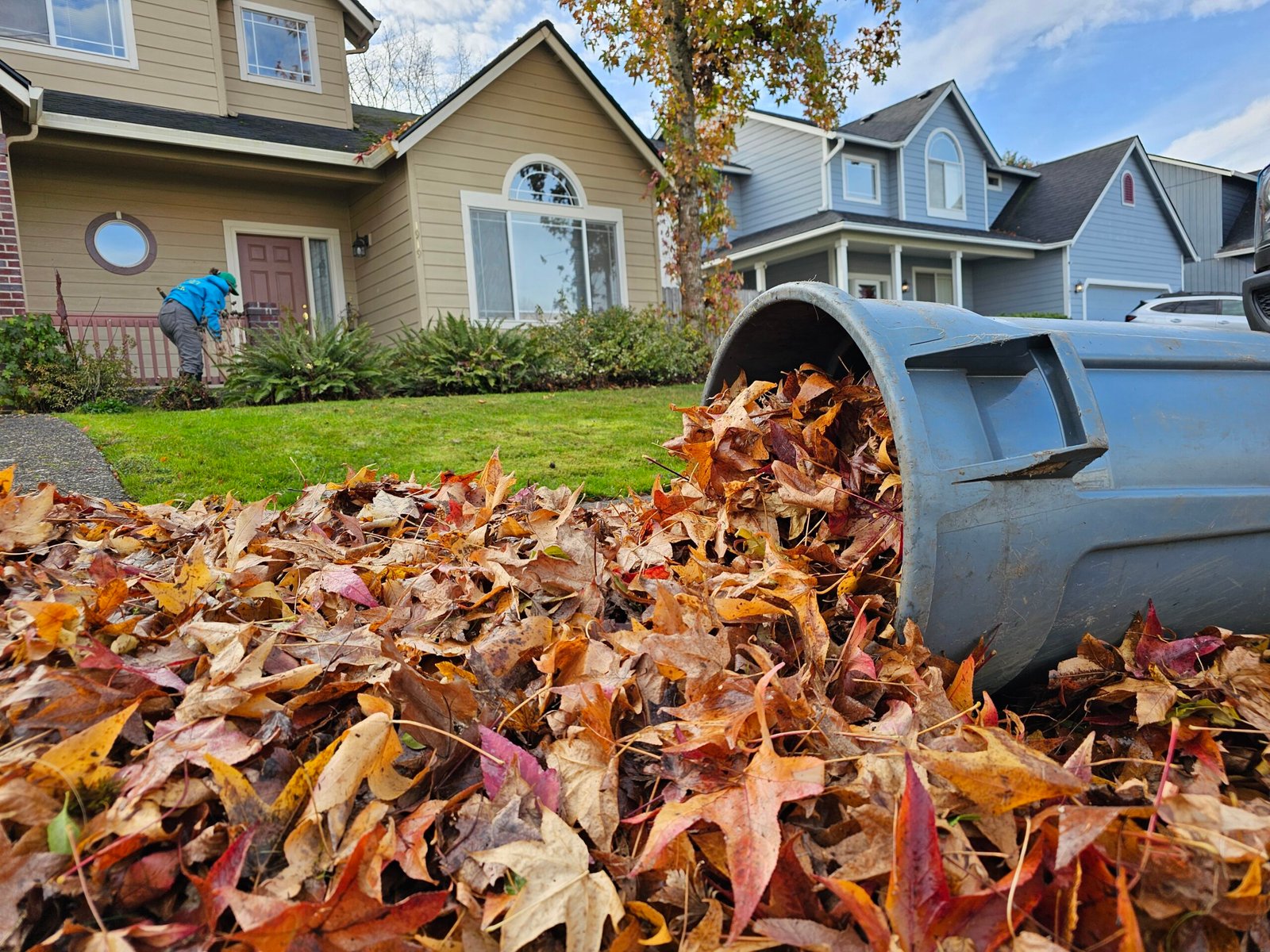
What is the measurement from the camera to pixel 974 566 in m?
1.33

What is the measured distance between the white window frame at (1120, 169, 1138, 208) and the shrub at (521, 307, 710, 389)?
1787 centimetres

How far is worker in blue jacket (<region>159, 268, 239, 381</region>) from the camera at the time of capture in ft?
28.5

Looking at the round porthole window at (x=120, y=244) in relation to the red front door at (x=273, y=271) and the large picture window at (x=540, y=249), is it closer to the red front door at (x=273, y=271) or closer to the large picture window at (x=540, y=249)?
the red front door at (x=273, y=271)

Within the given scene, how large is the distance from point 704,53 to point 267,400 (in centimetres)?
710

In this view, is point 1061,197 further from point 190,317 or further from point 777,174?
point 190,317

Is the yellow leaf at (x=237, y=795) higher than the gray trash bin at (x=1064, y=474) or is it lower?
lower

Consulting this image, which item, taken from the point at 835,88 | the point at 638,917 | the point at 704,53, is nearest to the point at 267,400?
the point at 704,53

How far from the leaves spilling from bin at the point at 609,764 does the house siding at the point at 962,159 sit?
2015 centimetres

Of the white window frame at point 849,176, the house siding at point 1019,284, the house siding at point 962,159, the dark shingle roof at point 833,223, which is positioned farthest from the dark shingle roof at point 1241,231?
the white window frame at point 849,176

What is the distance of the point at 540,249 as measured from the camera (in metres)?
11.4

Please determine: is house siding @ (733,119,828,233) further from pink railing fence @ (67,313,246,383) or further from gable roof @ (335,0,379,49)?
pink railing fence @ (67,313,246,383)

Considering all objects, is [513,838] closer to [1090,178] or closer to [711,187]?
[711,187]

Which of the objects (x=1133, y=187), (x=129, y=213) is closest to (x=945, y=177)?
(x=1133, y=187)

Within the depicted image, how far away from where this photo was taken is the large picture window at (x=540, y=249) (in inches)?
431
